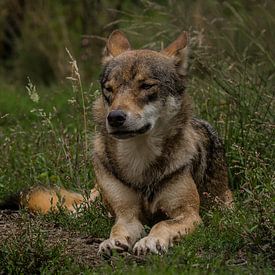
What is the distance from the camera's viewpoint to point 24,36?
17031 millimetres

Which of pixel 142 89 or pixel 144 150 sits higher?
pixel 142 89

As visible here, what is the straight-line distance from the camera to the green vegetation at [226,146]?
6043mm

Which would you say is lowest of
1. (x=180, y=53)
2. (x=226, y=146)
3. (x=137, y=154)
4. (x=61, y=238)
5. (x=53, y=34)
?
(x=53, y=34)

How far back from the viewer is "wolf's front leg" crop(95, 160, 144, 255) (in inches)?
264

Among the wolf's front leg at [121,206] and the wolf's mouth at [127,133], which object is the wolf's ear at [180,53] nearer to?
the wolf's mouth at [127,133]

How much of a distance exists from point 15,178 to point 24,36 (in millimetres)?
8530

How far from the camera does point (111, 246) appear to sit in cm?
635

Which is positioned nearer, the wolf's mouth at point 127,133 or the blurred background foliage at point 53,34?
the wolf's mouth at point 127,133

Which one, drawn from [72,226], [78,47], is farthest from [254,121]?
[78,47]

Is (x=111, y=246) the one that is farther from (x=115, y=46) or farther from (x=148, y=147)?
(x=115, y=46)

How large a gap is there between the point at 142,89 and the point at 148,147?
19.2 inches

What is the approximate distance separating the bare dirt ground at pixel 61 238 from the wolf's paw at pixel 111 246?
0.06 meters

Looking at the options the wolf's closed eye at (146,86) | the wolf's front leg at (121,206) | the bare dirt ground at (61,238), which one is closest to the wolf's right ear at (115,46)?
the wolf's closed eye at (146,86)

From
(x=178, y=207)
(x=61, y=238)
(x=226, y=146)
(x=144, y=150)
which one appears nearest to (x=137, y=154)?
(x=144, y=150)
